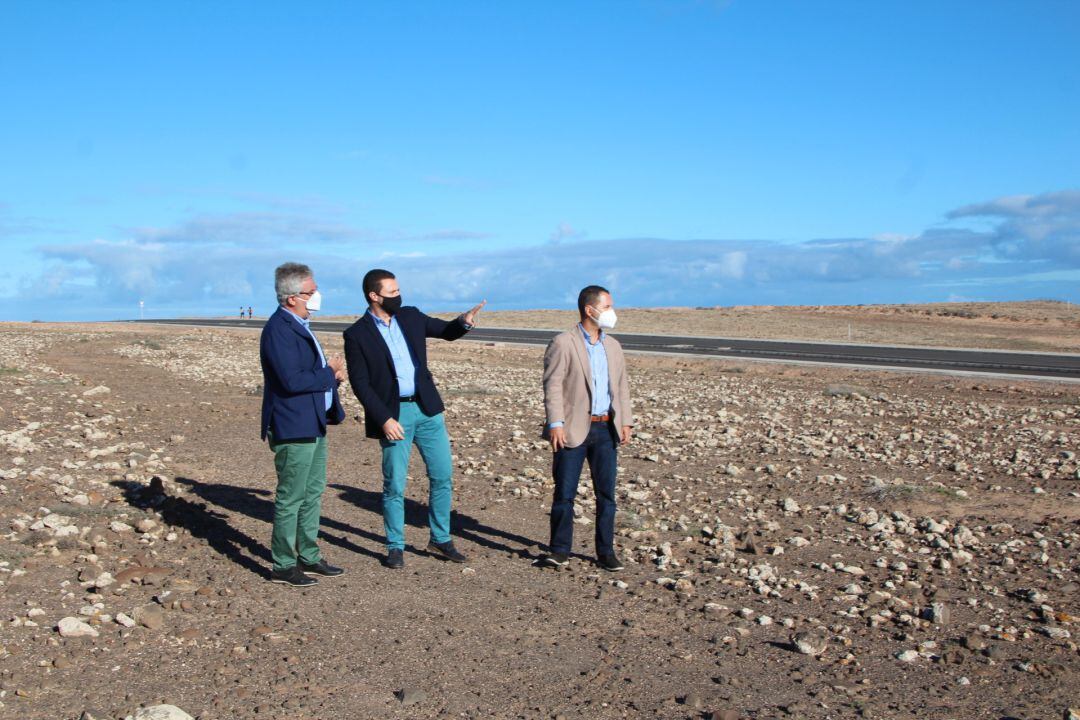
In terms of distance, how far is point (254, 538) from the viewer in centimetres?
800

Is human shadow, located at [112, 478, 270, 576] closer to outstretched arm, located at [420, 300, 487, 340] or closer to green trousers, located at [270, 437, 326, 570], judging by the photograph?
green trousers, located at [270, 437, 326, 570]

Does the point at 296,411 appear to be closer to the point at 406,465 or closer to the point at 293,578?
the point at 406,465

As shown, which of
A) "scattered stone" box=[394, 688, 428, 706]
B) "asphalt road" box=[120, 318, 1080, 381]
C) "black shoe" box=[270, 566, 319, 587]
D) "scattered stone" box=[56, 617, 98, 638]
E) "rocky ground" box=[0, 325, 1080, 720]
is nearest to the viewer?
"scattered stone" box=[394, 688, 428, 706]

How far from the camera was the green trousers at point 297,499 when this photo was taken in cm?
652

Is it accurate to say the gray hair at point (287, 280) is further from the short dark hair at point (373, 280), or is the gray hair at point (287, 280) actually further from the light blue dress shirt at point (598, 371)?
the light blue dress shirt at point (598, 371)

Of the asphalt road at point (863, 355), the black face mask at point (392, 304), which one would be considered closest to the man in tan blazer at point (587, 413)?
the black face mask at point (392, 304)

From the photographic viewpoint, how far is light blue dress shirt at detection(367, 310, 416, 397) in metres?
6.84

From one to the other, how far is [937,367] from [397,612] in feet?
76.1

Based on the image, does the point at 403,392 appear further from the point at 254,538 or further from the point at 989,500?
the point at 989,500

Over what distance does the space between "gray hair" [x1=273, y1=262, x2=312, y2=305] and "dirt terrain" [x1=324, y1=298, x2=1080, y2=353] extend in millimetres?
35693

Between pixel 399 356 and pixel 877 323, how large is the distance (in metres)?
51.2

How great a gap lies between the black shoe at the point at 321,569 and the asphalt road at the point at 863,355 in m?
21.3

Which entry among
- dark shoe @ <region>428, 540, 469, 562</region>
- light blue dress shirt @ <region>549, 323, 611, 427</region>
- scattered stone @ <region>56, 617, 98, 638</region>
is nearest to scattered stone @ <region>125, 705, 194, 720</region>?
scattered stone @ <region>56, 617, 98, 638</region>

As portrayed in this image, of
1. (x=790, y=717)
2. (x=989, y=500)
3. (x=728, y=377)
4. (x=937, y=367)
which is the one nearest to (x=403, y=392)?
(x=790, y=717)
